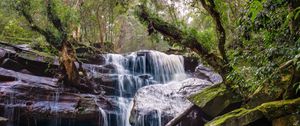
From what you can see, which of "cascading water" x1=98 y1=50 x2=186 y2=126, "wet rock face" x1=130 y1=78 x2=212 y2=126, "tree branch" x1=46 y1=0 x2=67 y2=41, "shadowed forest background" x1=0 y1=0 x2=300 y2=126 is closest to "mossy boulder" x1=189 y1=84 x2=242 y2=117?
"shadowed forest background" x1=0 y1=0 x2=300 y2=126

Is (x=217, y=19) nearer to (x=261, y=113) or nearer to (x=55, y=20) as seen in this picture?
(x=261, y=113)

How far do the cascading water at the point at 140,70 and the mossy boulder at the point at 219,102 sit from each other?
4555 millimetres

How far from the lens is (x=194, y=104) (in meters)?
8.10

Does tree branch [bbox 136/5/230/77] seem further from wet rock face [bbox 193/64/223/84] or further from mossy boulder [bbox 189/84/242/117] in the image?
wet rock face [bbox 193/64/223/84]

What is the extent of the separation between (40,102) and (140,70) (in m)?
6.24

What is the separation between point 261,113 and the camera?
5.78m

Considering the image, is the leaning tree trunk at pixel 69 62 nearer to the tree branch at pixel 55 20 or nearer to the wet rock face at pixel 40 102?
the tree branch at pixel 55 20

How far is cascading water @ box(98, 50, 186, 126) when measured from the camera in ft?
42.3

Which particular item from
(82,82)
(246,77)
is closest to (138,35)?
(82,82)

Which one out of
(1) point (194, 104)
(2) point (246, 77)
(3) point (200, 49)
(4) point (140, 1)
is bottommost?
(1) point (194, 104)

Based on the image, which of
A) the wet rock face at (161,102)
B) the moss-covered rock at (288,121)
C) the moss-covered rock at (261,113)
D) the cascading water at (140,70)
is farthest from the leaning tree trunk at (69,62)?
the moss-covered rock at (288,121)

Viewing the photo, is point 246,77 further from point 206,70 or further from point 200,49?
point 206,70

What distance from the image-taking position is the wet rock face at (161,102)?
9391 mm

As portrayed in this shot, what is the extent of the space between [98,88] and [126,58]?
12.8 feet
